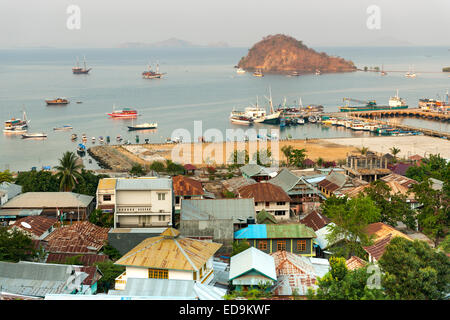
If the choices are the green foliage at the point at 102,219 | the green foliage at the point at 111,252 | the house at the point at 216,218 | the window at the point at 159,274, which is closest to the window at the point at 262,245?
the house at the point at 216,218

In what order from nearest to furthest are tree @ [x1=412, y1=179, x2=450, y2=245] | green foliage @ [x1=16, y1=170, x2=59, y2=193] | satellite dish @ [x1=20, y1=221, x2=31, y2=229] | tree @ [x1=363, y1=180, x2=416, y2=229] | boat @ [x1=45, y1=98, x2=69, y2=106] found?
tree @ [x1=412, y1=179, x2=450, y2=245] → satellite dish @ [x1=20, y1=221, x2=31, y2=229] → tree @ [x1=363, y1=180, x2=416, y2=229] → green foliage @ [x1=16, y1=170, x2=59, y2=193] → boat @ [x1=45, y1=98, x2=69, y2=106]

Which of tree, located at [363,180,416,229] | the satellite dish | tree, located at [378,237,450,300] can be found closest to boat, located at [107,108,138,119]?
the satellite dish

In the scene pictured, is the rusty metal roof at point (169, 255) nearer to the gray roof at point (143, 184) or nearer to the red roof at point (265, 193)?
the gray roof at point (143, 184)

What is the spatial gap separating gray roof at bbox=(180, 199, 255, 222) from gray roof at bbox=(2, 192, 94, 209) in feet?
12.1

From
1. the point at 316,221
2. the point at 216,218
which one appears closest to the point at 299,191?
the point at 316,221

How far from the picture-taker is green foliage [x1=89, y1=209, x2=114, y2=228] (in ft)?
42.6

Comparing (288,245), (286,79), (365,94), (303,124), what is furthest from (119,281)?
(286,79)

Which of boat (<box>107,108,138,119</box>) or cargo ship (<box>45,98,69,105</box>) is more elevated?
cargo ship (<box>45,98,69,105</box>)

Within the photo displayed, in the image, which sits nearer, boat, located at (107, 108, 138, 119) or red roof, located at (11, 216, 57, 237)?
red roof, located at (11, 216, 57, 237)

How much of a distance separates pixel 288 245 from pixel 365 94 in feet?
199

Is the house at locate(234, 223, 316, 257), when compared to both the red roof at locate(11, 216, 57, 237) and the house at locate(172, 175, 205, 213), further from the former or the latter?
the red roof at locate(11, 216, 57, 237)

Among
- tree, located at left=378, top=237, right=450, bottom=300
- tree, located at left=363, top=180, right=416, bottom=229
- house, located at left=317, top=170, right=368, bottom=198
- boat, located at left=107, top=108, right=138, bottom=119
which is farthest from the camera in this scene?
boat, located at left=107, top=108, right=138, bottom=119

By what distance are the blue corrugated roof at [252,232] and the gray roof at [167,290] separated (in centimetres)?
453
